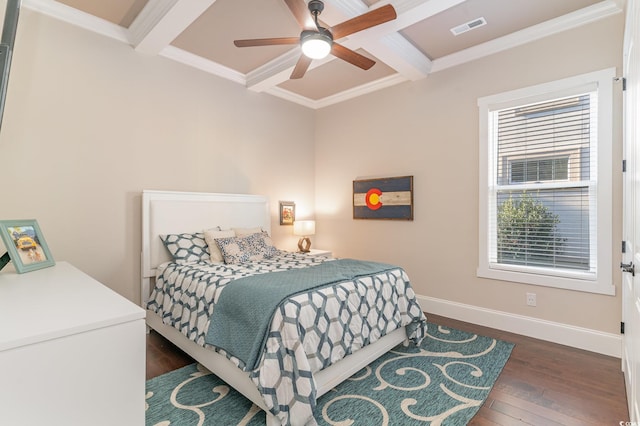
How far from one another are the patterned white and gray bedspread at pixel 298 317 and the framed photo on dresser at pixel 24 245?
915mm

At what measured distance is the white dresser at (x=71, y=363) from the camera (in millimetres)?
912

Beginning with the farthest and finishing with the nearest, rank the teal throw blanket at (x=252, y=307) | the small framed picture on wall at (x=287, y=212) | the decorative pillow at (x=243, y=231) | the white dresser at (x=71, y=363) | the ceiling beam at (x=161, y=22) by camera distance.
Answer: the small framed picture on wall at (x=287, y=212) → the decorative pillow at (x=243, y=231) → the ceiling beam at (x=161, y=22) → the teal throw blanket at (x=252, y=307) → the white dresser at (x=71, y=363)

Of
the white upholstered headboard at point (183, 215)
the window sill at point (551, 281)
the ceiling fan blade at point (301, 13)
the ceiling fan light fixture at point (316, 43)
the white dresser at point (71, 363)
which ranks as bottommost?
the window sill at point (551, 281)

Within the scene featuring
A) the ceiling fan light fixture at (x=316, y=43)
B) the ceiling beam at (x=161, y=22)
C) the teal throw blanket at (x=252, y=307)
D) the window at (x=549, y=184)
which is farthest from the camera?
the window at (x=549, y=184)

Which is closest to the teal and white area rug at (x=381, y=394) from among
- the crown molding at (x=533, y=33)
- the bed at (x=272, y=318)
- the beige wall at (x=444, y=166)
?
the bed at (x=272, y=318)

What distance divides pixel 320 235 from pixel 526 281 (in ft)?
8.94

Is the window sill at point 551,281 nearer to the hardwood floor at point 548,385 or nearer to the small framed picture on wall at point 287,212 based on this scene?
the hardwood floor at point 548,385

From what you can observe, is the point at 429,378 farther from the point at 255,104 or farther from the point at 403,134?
the point at 255,104

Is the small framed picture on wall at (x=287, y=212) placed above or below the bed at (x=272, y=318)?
above

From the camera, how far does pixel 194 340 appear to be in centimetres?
230

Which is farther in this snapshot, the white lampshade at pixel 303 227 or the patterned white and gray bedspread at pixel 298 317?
the white lampshade at pixel 303 227

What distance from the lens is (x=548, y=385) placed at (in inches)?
86.7

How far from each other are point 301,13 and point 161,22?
50.7 inches

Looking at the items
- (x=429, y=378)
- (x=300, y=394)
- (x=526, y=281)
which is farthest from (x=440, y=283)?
(x=300, y=394)
